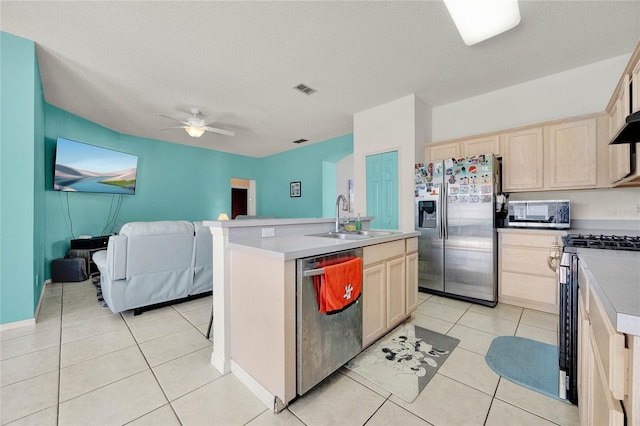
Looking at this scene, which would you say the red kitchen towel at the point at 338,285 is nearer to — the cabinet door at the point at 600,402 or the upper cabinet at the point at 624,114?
the cabinet door at the point at 600,402

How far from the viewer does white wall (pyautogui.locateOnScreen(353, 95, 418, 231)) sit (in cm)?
376

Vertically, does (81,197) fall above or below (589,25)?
below

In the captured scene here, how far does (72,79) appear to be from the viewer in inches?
130

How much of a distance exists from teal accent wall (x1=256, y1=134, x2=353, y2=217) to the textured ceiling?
1.94 meters

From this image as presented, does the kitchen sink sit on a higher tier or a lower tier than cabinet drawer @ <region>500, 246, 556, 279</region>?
higher

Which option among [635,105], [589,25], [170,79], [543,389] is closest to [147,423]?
[543,389]

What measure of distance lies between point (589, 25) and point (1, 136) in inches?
221

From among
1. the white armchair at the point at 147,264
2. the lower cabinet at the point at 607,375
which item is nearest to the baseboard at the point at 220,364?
the white armchair at the point at 147,264

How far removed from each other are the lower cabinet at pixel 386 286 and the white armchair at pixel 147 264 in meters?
2.25

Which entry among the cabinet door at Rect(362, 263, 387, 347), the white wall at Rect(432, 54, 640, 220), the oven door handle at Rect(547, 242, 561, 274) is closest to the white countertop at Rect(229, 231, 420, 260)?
the cabinet door at Rect(362, 263, 387, 347)

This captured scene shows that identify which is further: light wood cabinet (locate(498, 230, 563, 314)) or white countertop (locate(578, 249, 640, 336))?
light wood cabinet (locate(498, 230, 563, 314))

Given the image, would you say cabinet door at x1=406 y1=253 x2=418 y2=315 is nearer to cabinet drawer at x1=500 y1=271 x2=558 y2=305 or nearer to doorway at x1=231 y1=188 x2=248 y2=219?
cabinet drawer at x1=500 y1=271 x2=558 y2=305

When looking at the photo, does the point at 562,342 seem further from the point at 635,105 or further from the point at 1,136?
the point at 1,136

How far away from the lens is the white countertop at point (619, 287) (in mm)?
523
